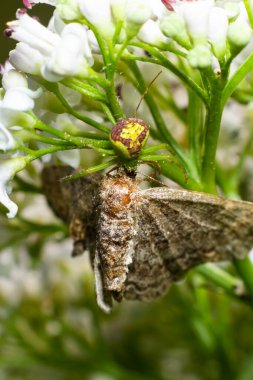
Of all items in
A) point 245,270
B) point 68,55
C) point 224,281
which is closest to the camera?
point 68,55

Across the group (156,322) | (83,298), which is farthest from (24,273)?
(156,322)

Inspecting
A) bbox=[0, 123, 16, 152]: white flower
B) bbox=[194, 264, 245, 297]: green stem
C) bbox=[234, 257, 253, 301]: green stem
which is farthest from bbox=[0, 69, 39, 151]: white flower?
bbox=[194, 264, 245, 297]: green stem

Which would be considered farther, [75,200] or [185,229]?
[75,200]

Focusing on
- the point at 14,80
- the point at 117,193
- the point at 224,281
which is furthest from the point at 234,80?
the point at 224,281

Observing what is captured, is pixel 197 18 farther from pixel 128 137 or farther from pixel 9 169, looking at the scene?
pixel 9 169

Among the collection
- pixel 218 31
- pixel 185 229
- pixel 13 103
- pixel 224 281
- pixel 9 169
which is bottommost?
pixel 224 281

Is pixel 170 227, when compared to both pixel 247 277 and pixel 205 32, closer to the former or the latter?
pixel 247 277

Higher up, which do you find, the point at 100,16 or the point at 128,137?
the point at 100,16
